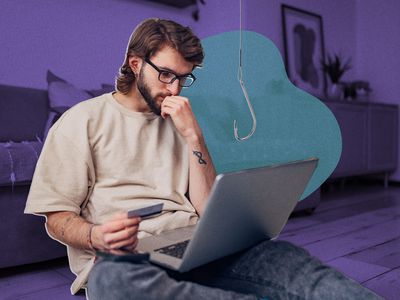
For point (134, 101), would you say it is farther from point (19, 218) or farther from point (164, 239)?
point (19, 218)

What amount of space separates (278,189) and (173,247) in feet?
0.79

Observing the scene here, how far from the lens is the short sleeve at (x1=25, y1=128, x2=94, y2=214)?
39.3 inches

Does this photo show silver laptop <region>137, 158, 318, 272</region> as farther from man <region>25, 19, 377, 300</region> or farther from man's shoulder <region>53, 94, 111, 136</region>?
man's shoulder <region>53, 94, 111, 136</region>

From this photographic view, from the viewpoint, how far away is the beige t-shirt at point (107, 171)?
102 centimetres

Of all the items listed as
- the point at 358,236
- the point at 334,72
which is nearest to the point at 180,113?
the point at 358,236

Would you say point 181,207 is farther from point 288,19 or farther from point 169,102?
point 288,19

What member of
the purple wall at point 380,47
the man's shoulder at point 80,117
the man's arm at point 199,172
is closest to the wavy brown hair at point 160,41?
the man's shoulder at point 80,117

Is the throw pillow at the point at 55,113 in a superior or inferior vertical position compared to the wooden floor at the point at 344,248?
superior

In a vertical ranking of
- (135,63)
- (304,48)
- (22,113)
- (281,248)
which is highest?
(304,48)

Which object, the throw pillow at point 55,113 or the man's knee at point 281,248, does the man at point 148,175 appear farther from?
the throw pillow at point 55,113

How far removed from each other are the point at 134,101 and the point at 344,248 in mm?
1397

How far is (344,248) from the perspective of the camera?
6.84 feet

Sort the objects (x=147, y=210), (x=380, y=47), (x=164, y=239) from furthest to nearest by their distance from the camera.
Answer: (x=380, y=47) → (x=164, y=239) → (x=147, y=210)

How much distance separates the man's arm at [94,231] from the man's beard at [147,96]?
0.34 metres
